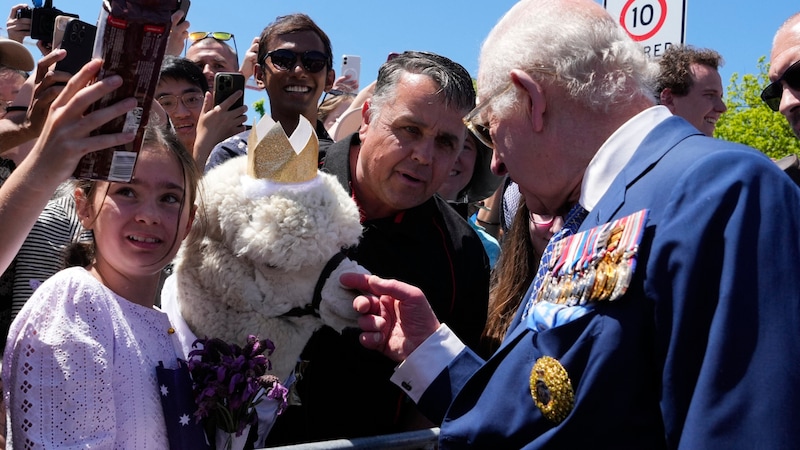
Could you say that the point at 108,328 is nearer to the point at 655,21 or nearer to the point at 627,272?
the point at 627,272

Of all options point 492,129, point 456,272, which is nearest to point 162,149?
point 492,129

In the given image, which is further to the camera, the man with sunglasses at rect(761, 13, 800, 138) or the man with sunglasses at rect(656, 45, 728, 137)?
the man with sunglasses at rect(656, 45, 728, 137)

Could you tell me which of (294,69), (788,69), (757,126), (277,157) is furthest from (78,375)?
(757,126)

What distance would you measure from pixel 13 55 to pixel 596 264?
2879 millimetres

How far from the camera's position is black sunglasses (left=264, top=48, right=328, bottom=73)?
438 centimetres

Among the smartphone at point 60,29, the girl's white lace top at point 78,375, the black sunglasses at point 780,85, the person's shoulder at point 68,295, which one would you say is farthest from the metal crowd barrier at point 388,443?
the black sunglasses at point 780,85

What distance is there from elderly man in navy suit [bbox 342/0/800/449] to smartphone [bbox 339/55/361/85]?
6.08 meters

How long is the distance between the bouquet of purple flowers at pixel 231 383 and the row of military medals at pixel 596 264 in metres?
0.82

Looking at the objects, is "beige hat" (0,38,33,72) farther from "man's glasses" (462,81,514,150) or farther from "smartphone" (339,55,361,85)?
"smartphone" (339,55,361,85)

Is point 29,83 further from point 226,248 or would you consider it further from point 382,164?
point 382,164

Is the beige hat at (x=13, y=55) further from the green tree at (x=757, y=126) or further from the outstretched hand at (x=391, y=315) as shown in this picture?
the green tree at (x=757, y=126)

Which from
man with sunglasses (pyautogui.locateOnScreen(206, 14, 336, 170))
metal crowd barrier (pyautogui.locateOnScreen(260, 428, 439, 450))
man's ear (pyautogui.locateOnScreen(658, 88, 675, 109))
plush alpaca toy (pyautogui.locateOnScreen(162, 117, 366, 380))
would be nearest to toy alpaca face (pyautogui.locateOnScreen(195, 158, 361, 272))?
plush alpaca toy (pyautogui.locateOnScreen(162, 117, 366, 380))

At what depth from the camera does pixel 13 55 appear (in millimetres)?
3461

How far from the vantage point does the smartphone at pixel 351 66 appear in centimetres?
818
